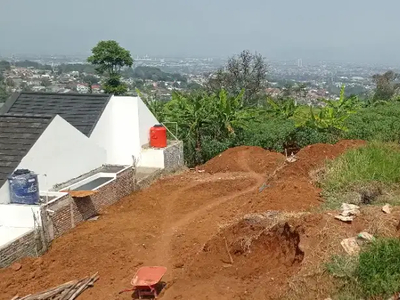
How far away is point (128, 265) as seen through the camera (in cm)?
974

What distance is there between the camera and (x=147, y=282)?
7.86 metres

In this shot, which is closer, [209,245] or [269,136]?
[209,245]

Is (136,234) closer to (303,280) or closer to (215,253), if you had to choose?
(215,253)

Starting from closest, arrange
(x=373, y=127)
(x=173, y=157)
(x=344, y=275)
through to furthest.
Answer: (x=344, y=275)
(x=173, y=157)
(x=373, y=127)

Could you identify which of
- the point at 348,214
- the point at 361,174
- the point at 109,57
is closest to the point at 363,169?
the point at 361,174

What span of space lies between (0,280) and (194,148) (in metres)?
12.5

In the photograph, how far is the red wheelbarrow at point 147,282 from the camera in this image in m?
7.85

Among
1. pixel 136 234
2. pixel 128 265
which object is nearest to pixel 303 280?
pixel 128 265

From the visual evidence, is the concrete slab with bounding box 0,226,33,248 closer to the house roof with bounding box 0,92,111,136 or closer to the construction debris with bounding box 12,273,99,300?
the construction debris with bounding box 12,273,99,300

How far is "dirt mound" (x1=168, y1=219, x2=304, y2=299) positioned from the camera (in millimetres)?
7742

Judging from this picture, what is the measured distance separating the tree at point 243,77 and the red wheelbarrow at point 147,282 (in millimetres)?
24480

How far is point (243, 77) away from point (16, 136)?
2194 cm

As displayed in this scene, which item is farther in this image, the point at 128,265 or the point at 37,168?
the point at 37,168

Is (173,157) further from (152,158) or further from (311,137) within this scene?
(311,137)
